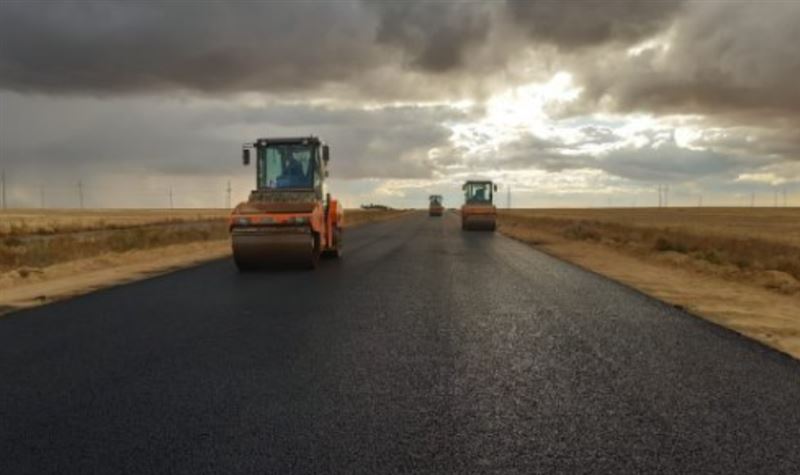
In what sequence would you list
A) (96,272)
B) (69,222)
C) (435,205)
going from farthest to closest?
(435,205) → (69,222) → (96,272)

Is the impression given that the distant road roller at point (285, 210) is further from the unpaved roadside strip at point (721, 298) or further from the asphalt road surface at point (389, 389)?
the unpaved roadside strip at point (721, 298)

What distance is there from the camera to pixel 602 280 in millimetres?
15445

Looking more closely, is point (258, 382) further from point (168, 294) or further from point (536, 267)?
point (536, 267)

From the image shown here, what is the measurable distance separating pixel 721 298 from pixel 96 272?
1533cm

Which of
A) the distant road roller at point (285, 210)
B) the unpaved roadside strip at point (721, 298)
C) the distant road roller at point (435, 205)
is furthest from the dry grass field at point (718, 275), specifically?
the distant road roller at point (435, 205)

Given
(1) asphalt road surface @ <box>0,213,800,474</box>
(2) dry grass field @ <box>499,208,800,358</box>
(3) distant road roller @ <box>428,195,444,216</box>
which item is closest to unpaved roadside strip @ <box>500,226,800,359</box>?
(2) dry grass field @ <box>499,208,800,358</box>

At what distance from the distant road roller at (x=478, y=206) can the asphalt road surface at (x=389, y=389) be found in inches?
1108

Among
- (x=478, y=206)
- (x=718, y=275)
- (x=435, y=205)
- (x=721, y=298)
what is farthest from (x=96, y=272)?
(x=435, y=205)

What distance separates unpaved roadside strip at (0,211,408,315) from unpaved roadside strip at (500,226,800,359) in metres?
11.2

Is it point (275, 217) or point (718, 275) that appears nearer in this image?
point (275, 217)

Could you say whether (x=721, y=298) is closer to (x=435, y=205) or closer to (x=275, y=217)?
(x=275, y=217)

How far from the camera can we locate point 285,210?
1658 cm

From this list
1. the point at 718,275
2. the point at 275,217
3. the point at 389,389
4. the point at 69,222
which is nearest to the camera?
the point at 389,389

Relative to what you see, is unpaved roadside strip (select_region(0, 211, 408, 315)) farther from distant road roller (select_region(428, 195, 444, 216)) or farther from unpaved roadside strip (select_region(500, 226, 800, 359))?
distant road roller (select_region(428, 195, 444, 216))
